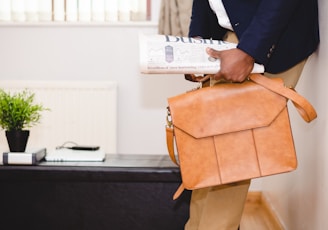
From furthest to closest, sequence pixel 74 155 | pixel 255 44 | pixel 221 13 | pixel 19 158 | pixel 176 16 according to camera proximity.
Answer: pixel 176 16
pixel 74 155
pixel 19 158
pixel 221 13
pixel 255 44

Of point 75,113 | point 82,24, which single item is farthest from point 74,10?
point 75,113

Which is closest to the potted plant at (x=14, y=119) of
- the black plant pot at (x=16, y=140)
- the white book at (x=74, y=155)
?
the black plant pot at (x=16, y=140)

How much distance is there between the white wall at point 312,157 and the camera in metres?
1.23

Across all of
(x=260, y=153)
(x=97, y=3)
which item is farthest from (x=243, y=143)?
(x=97, y=3)

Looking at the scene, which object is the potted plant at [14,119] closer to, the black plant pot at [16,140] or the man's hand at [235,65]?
the black plant pot at [16,140]

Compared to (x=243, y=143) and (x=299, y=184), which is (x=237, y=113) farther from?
(x=299, y=184)

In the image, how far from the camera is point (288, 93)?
105 centimetres

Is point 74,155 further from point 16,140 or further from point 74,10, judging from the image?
point 74,10

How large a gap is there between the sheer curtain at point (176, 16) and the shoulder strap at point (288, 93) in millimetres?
1098

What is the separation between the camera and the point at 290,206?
1.66 metres

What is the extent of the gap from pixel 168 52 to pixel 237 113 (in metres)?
0.21

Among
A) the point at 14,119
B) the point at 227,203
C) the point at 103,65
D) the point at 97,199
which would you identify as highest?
the point at 103,65

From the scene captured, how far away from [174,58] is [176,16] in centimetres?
116

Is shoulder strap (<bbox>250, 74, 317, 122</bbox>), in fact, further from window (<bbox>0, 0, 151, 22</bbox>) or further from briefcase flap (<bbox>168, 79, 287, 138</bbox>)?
window (<bbox>0, 0, 151, 22</bbox>)
